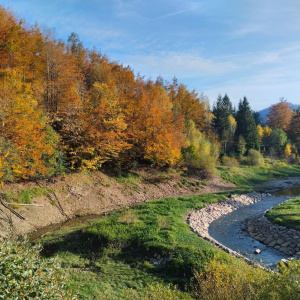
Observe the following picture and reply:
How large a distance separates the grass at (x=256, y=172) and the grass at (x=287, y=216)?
798 inches

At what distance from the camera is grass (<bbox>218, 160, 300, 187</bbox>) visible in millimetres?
45631

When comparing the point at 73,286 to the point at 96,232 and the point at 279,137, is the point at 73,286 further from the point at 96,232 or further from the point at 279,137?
the point at 279,137

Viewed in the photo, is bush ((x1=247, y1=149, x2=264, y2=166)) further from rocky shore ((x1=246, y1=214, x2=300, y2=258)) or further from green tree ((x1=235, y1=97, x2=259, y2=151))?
rocky shore ((x1=246, y1=214, x2=300, y2=258))

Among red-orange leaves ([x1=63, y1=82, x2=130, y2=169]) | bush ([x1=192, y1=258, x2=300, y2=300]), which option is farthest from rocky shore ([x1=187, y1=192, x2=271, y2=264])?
red-orange leaves ([x1=63, y1=82, x2=130, y2=169])

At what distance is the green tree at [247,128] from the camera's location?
219 ft

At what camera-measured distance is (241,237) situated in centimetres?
1909

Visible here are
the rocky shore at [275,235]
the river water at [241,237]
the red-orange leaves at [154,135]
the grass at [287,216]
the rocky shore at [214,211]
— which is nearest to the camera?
the river water at [241,237]

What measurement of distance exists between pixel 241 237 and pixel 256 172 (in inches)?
1511

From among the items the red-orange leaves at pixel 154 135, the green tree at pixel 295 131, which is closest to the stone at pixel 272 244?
the red-orange leaves at pixel 154 135

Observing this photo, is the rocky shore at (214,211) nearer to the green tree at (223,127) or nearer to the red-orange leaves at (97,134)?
the red-orange leaves at (97,134)

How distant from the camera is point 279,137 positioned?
7294 cm

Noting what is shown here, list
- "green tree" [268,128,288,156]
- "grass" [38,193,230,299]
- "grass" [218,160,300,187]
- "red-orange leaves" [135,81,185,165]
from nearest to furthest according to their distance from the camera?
"grass" [38,193,230,299] → "red-orange leaves" [135,81,185,165] → "grass" [218,160,300,187] → "green tree" [268,128,288,156]

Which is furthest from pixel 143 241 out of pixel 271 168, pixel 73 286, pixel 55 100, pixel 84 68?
pixel 271 168

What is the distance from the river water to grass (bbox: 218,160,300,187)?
1671 cm
